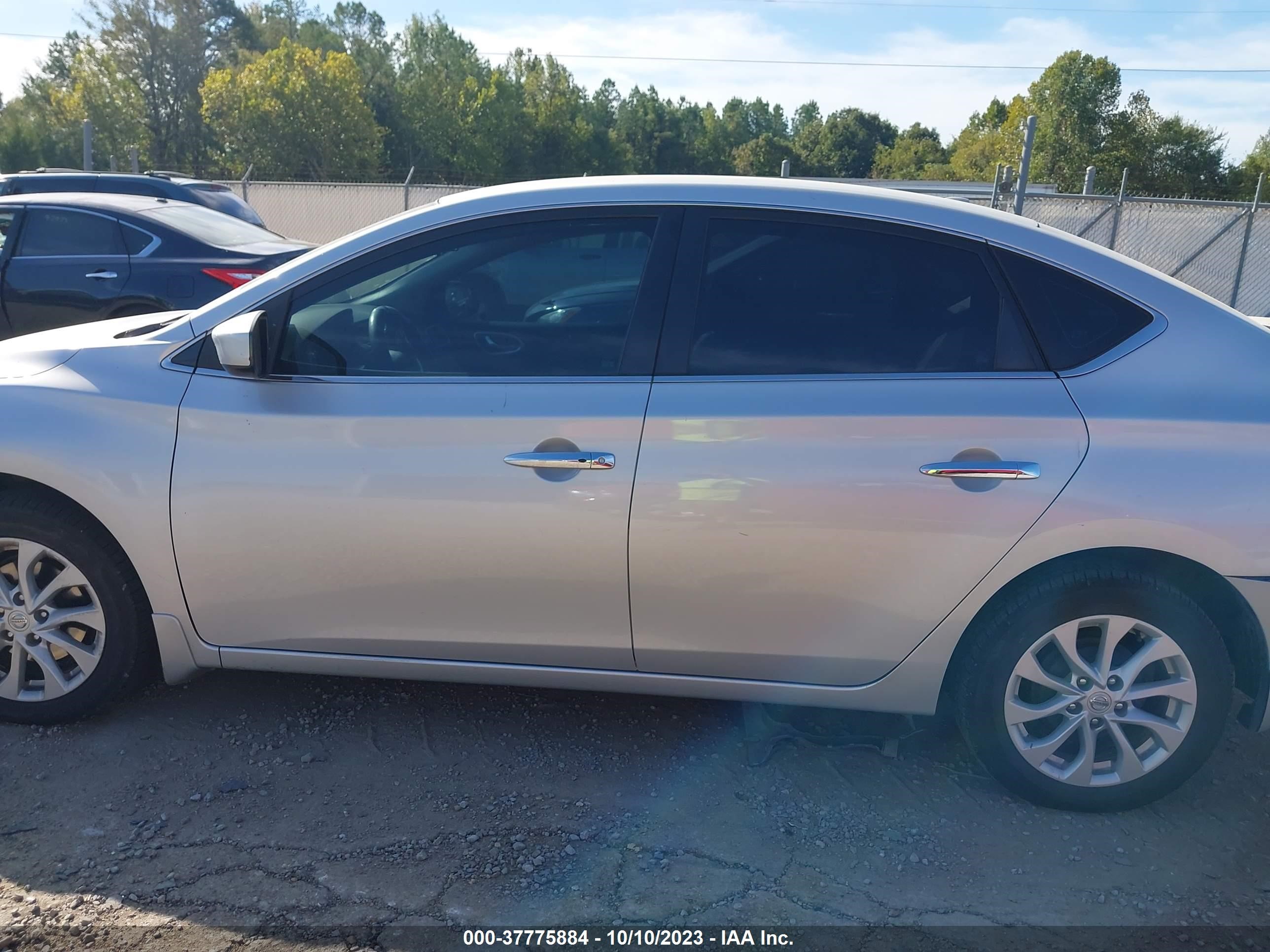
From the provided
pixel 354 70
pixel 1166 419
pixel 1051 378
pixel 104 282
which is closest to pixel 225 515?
pixel 1051 378

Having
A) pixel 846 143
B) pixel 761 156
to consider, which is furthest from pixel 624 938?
pixel 846 143

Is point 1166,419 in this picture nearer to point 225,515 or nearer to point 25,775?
point 225,515

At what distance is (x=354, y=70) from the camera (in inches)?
2045

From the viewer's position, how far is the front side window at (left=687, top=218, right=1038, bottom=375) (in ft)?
9.43

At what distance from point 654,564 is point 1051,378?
47.8 inches

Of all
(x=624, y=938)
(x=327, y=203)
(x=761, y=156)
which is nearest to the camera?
(x=624, y=938)

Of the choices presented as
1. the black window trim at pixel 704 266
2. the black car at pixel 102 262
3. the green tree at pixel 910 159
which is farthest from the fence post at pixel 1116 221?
the green tree at pixel 910 159

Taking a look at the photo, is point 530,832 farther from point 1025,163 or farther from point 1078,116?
point 1078,116

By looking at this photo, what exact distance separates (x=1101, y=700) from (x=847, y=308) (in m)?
1.33

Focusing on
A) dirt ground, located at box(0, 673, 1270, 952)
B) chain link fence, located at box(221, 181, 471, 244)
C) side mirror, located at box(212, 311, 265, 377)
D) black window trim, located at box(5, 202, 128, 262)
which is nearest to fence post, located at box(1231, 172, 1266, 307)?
chain link fence, located at box(221, 181, 471, 244)

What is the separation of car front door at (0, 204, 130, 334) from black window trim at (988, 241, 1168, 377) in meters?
6.61

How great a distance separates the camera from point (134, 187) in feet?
38.4

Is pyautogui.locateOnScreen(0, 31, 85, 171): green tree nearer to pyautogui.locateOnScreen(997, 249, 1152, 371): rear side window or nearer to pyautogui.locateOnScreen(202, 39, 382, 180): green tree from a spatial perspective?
pyautogui.locateOnScreen(202, 39, 382, 180): green tree

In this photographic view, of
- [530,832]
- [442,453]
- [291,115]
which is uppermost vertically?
[291,115]
